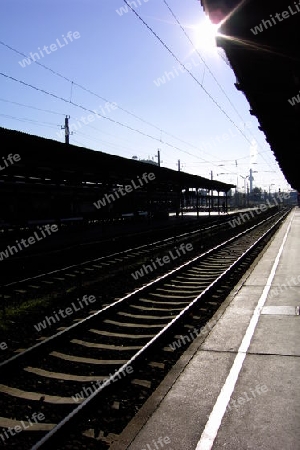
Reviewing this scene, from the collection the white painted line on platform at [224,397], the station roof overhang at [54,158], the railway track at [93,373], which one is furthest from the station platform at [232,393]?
the station roof overhang at [54,158]

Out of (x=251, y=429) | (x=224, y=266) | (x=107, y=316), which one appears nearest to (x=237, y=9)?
(x=251, y=429)

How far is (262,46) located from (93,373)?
5.05 metres

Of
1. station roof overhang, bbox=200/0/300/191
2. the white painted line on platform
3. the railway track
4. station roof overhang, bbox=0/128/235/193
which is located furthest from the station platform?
station roof overhang, bbox=0/128/235/193

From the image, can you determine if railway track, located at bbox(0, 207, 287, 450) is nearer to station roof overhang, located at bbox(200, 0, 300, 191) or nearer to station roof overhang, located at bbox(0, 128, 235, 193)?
station roof overhang, located at bbox(200, 0, 300, 191)

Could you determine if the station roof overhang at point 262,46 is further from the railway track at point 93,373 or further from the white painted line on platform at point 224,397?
the railway track at point 93,373

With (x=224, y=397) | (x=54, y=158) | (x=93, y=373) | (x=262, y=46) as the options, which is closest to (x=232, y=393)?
(x=224, y=397)

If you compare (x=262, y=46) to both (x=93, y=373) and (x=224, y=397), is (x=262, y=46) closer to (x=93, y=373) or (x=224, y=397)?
(x=224, y=397)

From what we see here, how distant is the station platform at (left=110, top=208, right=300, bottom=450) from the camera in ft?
11.6

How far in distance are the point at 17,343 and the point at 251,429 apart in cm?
426

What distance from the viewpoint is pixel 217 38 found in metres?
4.21

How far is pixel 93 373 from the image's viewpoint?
16.8 ft

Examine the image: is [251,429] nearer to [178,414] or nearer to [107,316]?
[178,414]

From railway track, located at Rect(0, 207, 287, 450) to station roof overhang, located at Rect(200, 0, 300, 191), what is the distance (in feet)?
14.7

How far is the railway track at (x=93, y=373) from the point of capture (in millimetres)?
3785
